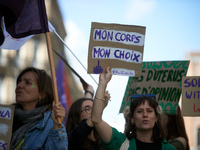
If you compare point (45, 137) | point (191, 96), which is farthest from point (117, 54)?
point (191, 96)

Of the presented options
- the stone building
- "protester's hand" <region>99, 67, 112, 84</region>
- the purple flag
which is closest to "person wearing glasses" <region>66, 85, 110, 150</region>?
"protester's hand" <region>99, 67, 112, 84</region>

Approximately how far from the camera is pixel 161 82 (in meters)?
4.39

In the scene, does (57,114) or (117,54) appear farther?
(117,54)

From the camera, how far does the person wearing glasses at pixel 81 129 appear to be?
3041 millimetres

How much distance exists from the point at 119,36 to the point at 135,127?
784mm

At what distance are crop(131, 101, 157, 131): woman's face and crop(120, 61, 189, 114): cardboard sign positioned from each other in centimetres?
124

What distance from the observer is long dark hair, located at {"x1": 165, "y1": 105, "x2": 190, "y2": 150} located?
155 inches

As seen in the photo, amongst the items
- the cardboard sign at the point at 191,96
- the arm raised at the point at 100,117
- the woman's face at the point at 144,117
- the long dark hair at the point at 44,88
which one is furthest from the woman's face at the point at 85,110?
the cardboard sign at the point at 191,96

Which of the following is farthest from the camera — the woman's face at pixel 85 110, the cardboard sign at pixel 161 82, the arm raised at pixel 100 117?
the cardboard sign at pixel 161 82

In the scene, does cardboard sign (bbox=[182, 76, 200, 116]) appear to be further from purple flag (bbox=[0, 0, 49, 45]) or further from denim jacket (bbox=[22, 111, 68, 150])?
purple flag (bbox=[0, 0, 49, 45])

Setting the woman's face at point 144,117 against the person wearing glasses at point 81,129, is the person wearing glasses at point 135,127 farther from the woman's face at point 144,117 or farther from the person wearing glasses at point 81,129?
the person wearing glasses at point 81,129

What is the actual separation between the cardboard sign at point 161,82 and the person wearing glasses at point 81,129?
0.68 meters

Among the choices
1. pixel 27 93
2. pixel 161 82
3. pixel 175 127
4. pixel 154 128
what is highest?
pixel 161 82

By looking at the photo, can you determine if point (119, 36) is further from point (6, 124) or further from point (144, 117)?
point (6, 124)
